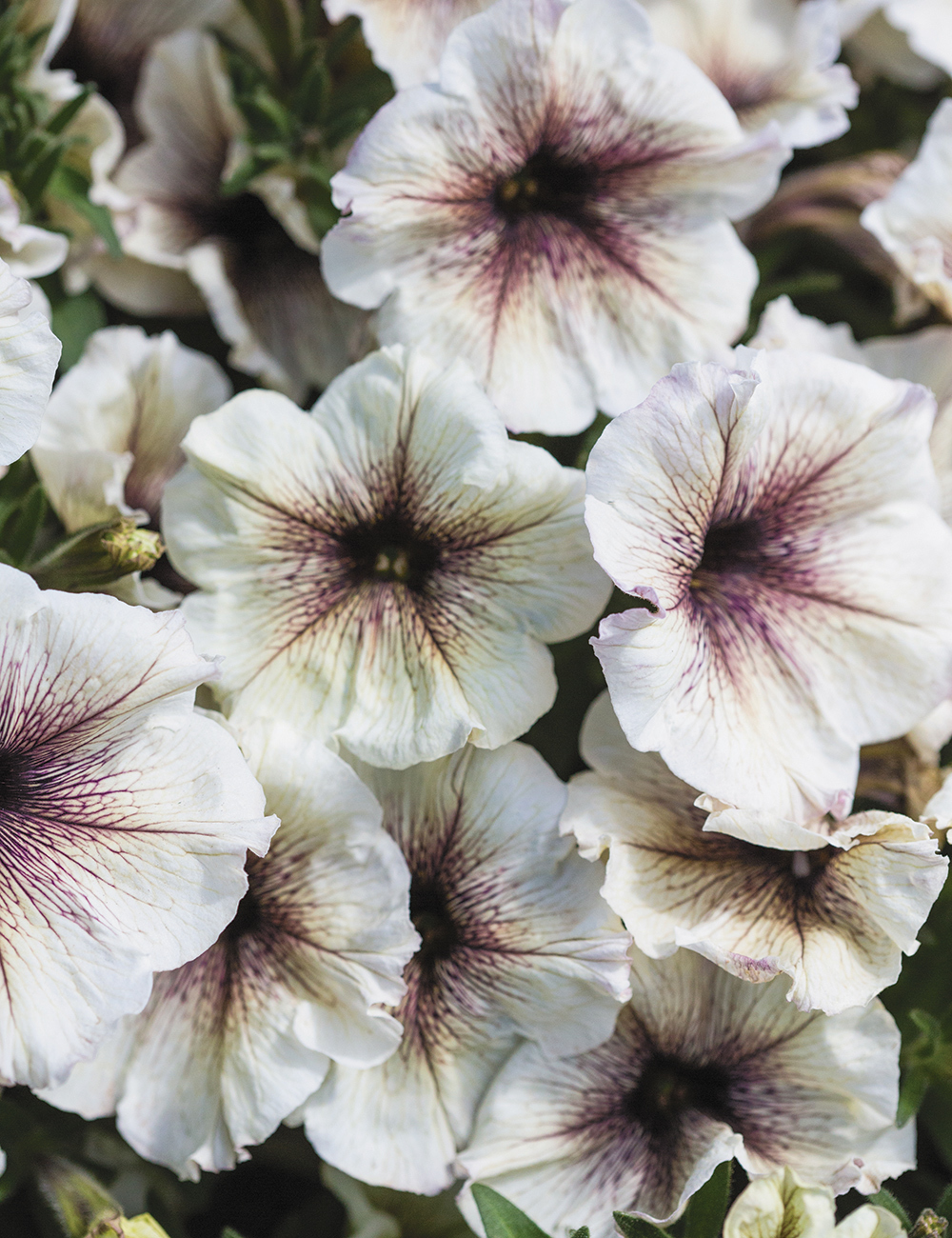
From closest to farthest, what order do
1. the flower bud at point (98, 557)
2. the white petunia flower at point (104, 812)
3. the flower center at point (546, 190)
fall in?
the white petunia flower at point (104, 812)
the flower bud at point (98, 557)
the flower center at point (546, 190)

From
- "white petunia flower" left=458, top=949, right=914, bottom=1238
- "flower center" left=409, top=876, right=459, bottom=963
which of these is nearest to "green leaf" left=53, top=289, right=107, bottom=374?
"flower center" left=409, top=876, right=459, bottom=963

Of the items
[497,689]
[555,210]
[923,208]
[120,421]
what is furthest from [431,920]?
[923,208]

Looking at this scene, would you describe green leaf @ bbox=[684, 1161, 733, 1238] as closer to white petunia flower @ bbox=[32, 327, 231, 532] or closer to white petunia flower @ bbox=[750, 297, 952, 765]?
white petunia flower @ bbox=[750, 297, 952, 765]

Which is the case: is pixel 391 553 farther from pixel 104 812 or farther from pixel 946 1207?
pixel 946 1207

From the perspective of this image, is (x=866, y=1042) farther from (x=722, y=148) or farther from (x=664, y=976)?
(x=722, y=148)

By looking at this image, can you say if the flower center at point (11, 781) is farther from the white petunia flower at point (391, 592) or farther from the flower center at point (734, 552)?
the flower center at point (734, 552)

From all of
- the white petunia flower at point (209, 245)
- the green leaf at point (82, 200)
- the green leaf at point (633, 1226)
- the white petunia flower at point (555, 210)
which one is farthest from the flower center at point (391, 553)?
the green leaf at point (633, 1226)
